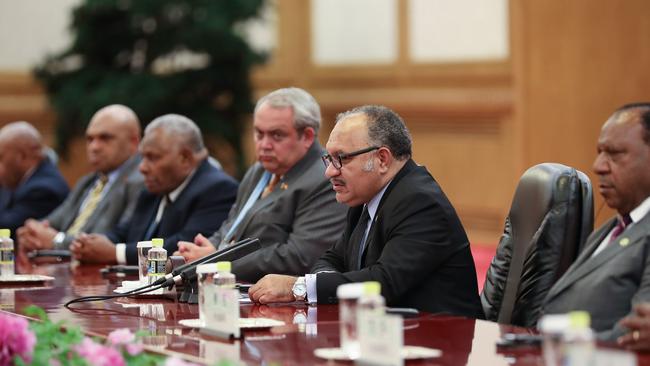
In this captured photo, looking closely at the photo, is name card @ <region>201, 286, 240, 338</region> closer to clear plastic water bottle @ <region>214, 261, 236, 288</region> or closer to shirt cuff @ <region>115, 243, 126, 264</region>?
clear plastic water bottle @ <region>214, 261, 236, 288</region>

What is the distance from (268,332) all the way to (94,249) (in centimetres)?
277

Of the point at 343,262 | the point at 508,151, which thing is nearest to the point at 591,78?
the point at 508,151

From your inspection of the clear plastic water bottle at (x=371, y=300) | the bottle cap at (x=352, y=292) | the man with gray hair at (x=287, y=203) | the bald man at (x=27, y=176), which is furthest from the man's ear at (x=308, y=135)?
the bald man at (x=27, y=176)

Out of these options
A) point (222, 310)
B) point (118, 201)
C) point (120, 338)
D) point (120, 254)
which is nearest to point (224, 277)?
point (222, 310)

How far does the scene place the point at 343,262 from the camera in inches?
178

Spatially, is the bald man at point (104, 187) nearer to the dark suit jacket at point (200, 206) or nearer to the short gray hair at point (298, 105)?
the dark suit jacket at point (200, 206)

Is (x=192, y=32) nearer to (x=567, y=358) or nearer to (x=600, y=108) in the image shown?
(x=600, y=108)

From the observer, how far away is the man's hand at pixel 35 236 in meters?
6.76

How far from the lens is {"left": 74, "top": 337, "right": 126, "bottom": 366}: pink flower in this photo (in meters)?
2.84

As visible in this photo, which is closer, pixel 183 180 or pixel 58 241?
pixel 183 180

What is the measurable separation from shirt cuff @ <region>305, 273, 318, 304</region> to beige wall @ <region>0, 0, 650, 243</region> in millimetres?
4043

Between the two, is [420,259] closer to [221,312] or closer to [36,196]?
[221,312]

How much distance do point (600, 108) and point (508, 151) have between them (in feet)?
5.17

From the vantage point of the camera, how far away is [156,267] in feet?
14.7
